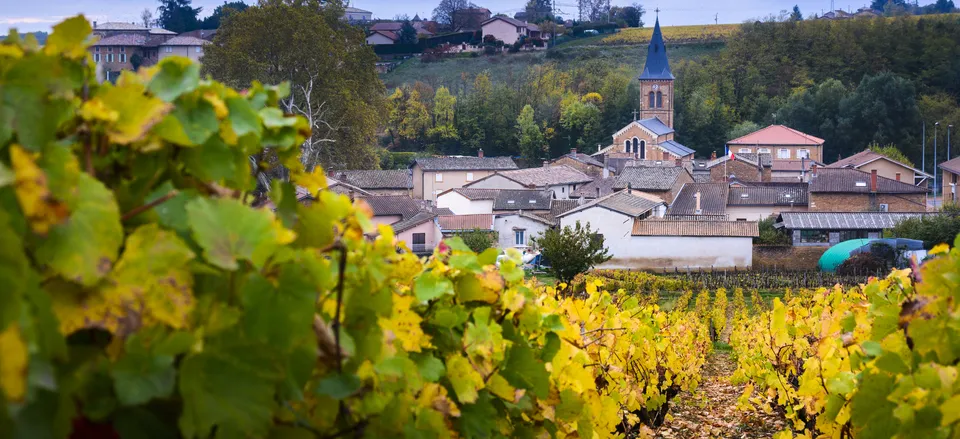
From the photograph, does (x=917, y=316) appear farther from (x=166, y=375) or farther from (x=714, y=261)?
(x=714, y=261)

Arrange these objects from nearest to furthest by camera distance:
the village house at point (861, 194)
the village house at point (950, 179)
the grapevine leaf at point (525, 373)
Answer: the grapevine leaf at point (525, 373)
the village house at point (861, 194)
the village house at point (950, 179)

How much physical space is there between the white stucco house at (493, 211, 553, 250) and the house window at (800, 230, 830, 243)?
9774 millimetres

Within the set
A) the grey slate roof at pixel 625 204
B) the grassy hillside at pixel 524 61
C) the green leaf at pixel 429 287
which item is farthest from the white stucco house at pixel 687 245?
the grassy hillside at pixel 524 61

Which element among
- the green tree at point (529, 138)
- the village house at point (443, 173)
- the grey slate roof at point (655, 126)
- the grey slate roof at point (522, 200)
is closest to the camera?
the grey slate roof at point (522, 200)

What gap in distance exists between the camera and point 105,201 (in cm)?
156

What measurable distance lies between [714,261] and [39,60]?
37.7 meters

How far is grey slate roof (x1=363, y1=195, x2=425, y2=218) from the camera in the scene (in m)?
44.7

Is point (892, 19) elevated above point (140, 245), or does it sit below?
above

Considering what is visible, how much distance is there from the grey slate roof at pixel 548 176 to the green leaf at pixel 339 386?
49300 millimetres

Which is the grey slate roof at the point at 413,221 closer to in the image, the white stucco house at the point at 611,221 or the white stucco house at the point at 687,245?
the white stucco house at the point at 611,221

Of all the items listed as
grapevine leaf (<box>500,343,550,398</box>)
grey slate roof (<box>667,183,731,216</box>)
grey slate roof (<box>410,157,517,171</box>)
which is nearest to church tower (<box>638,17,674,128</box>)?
grey slate roof (<box>410,157,517,171</box>)

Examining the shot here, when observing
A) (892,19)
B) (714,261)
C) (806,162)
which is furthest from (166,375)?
(892,19)

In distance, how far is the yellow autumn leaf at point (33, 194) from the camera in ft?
4.60

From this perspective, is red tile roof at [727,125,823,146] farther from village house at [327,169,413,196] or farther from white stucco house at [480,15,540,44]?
white stucco house at [480,15,540,44]
